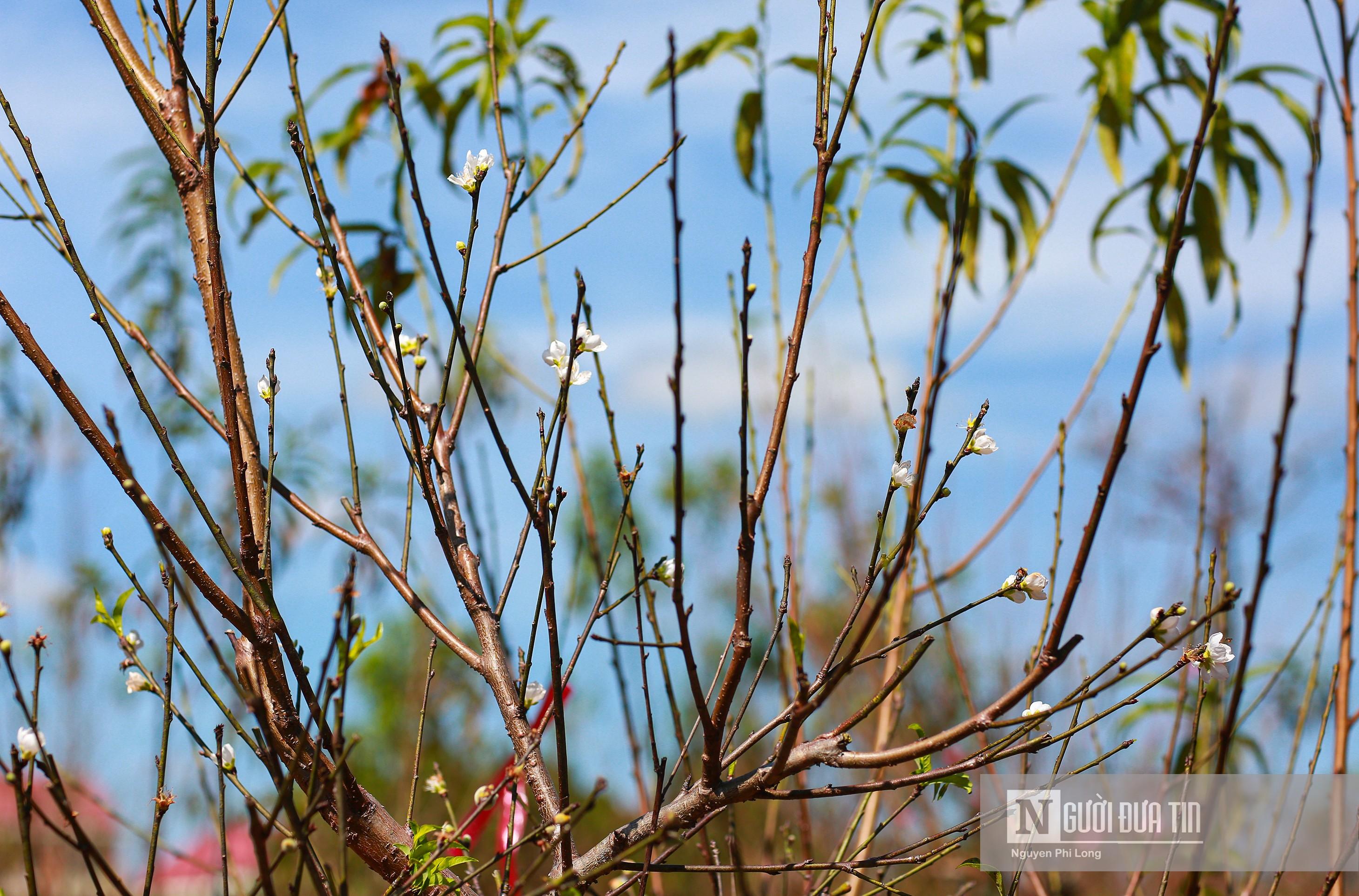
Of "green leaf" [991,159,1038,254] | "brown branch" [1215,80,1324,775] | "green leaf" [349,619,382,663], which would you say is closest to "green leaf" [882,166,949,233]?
"green leaf" [991,159,1038,254]

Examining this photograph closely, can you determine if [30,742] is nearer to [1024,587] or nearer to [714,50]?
[1024,587]

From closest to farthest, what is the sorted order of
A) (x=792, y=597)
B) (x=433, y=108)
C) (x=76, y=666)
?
(x=792, y=597)
(x=433, y=108)
(x=76, y=666)

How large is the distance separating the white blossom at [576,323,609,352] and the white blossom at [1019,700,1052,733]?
1.59 ft

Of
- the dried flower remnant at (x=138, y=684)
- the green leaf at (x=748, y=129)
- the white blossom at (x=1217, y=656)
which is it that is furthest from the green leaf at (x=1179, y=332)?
the dried flower remnant at (x=138, y=684)

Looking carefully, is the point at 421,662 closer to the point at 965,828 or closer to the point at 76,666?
the point at 76,666

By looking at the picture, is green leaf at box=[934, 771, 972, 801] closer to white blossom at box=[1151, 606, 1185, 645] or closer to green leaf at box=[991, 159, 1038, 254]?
white blossom at box=[1151, 606, 1185, 645]

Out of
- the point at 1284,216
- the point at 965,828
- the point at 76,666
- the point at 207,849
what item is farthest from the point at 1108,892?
the point at 76,666

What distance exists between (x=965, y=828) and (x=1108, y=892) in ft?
12.5

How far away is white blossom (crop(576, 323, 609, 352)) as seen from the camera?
0.89m

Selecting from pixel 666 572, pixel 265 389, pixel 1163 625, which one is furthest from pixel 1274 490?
pixel 265 389

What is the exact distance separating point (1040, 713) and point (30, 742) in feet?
2.47

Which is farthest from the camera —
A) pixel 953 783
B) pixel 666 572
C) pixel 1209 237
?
pixel 1209 237

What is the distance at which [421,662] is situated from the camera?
636 centimetres

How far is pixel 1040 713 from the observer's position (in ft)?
2.10
